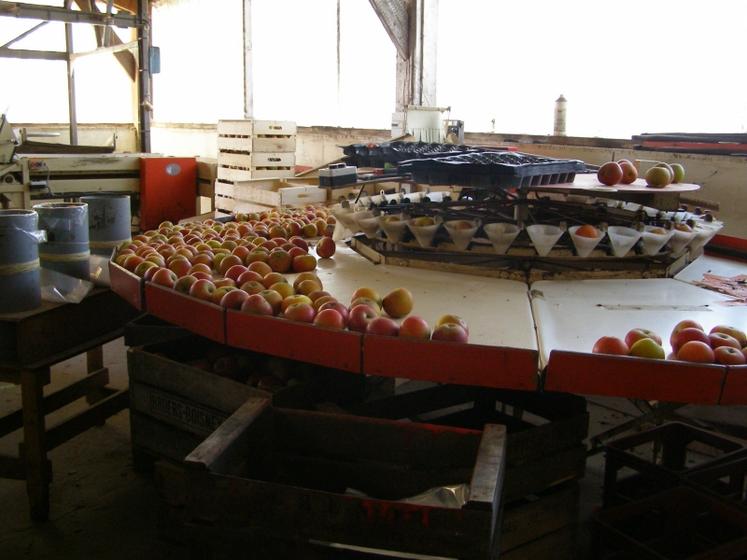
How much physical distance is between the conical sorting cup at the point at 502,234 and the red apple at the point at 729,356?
109 cm

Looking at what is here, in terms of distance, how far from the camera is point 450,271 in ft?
10.2

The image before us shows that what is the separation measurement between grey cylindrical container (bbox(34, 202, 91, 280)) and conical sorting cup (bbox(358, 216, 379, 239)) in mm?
1301

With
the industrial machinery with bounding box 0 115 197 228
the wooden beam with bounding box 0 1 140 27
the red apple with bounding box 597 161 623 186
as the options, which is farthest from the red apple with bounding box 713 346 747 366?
the wooden beam with bounding box 0 1 140 27

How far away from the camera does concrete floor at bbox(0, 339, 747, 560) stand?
2.92m

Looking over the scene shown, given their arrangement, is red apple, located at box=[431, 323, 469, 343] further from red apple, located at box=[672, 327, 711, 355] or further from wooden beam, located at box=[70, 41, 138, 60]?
wooden beam, located at box=[70, 41, 138, 60]

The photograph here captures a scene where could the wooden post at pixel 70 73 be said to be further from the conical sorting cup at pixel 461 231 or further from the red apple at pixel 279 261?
the conical sorting cup at pixel 461 231

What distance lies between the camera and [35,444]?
3.04 meters

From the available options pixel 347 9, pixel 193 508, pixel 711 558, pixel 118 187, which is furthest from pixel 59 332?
pixel 347 9

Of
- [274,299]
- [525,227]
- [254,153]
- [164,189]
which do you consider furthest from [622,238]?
[164,189]

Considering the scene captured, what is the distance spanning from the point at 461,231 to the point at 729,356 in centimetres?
130

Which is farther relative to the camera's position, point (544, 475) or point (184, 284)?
point (184, 284)

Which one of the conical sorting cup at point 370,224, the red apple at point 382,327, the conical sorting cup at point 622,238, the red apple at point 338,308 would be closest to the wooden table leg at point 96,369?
the conical sorting cup at point 370,224

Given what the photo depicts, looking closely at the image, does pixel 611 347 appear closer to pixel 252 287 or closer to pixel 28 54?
pixel 252 287

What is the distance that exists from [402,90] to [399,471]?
21.5ft
